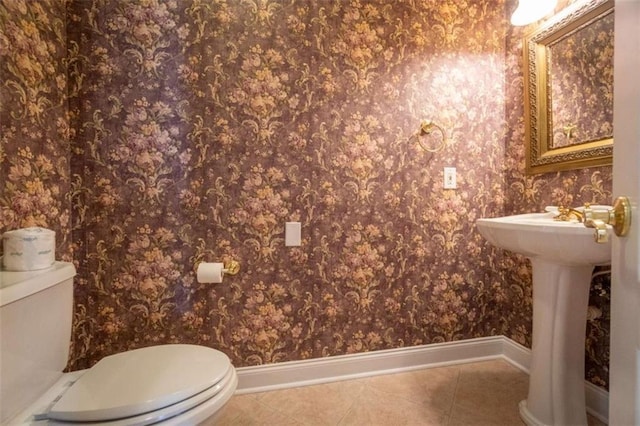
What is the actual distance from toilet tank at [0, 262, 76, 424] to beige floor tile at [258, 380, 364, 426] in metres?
0.81

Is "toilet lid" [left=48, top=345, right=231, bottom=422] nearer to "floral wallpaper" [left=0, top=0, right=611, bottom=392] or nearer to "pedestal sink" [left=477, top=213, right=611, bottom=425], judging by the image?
"floral wallpaper" [left=0, top=0, right=611, bottom=392]

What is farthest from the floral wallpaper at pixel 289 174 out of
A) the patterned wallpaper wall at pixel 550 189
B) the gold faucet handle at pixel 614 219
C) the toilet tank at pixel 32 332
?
the gold faucet handle at pixel 614 219

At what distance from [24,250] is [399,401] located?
1.49 m

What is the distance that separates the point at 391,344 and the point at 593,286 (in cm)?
90

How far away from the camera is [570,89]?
1324 mm

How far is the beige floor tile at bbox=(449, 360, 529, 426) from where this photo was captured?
3.97ft

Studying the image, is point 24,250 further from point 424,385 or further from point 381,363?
point 424,385

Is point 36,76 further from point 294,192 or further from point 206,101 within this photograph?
point 294,192

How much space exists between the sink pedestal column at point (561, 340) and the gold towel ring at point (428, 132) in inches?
27.8

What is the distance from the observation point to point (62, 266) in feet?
3.19

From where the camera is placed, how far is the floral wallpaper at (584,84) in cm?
117

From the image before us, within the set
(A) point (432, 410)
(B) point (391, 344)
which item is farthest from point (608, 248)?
(B) point (391, 344)

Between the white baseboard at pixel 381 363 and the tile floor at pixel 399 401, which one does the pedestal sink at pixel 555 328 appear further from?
the white baseboard at pixel 381 363

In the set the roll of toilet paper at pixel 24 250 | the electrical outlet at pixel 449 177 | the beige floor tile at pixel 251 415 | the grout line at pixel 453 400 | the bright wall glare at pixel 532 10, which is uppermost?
the bright wall glare at pixel 532 10
